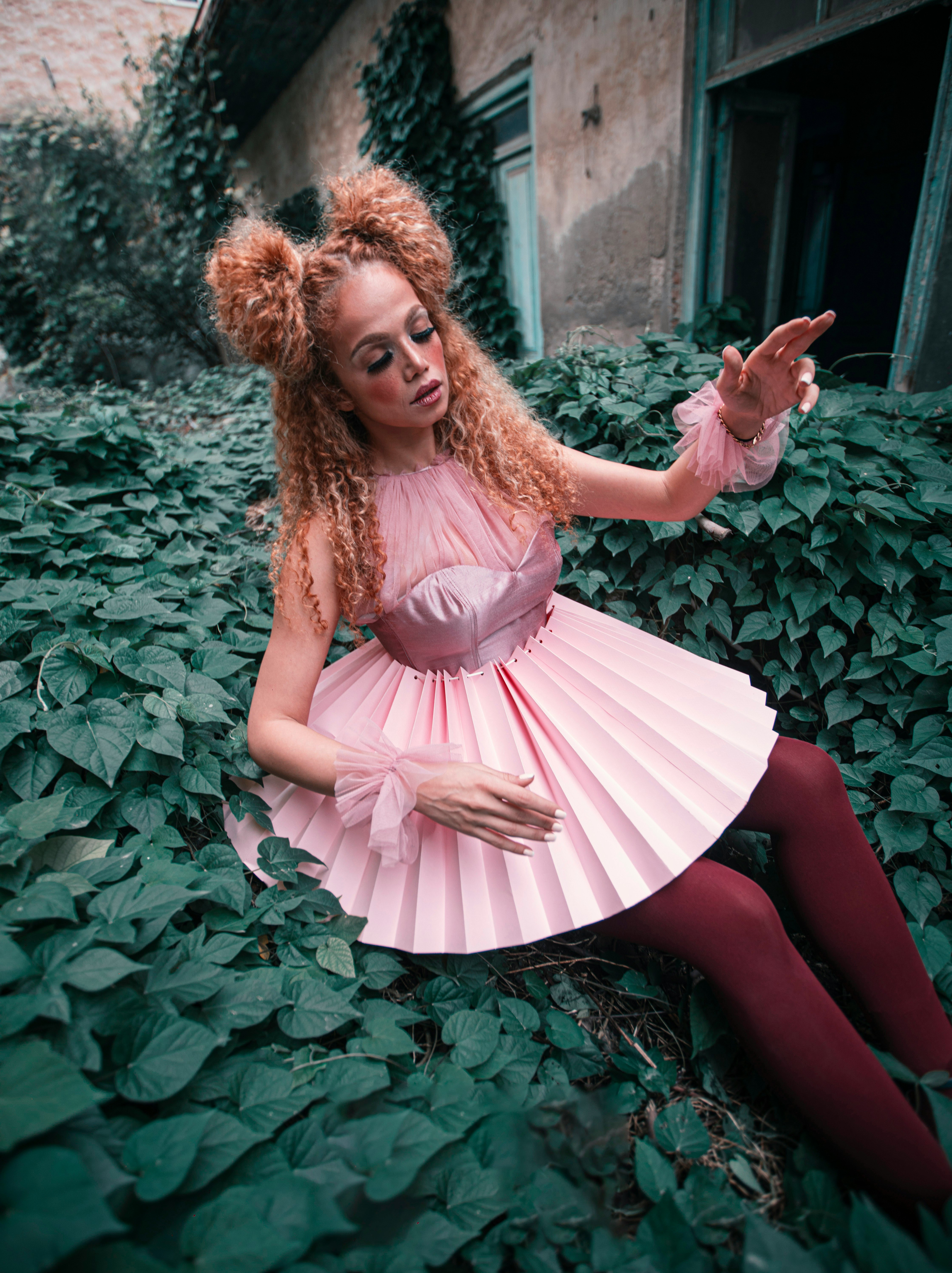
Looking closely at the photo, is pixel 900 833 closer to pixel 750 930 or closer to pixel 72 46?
pixel 750 930

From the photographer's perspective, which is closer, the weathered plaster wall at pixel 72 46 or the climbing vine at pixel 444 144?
the climbing vine at pixel 444 144

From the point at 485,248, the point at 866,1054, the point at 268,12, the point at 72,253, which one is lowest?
the point at 866,1054

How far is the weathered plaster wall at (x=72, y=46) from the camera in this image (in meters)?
8.80

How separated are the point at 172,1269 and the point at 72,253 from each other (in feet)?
33.1

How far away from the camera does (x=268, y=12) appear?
5.98 metres

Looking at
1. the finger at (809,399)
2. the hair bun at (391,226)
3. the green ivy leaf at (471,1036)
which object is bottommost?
the green ivy leaf at (471,1036)

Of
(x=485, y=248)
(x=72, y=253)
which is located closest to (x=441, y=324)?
(x=485, y=248)

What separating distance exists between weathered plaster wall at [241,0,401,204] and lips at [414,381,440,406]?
171 inches

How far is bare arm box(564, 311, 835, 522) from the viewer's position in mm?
1276

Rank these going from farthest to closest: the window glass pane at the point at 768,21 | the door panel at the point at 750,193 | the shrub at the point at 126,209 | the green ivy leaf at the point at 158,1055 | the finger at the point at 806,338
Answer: the shrub at the point at 126,209
the door panel at the point at 750,193
the window glass pane at the point at 768,21
the finger at the point at 806,338
the green ivy leaf at the point at 158,1055

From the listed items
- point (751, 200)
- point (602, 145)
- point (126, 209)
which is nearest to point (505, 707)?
point (751, 200)

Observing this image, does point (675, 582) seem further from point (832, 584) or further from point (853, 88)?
point (853, 88)

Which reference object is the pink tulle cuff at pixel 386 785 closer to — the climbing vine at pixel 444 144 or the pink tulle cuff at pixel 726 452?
the pink tulle cuff at pixel 726 452

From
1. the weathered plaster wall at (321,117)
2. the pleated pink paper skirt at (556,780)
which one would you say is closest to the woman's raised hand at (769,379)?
the pleated pink paper skirt at (556,780)
